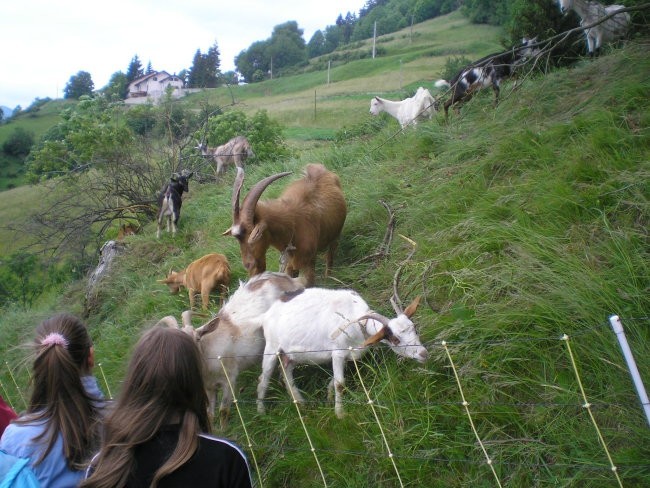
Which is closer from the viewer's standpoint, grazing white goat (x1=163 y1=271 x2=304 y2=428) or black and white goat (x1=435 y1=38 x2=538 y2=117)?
grazing white goat (x1=163 y1=271 x2=304 y2=428)

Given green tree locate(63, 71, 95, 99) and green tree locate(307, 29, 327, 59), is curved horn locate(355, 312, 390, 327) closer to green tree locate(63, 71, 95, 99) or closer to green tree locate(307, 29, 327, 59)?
green tree locate(63, 71, 95, 99)

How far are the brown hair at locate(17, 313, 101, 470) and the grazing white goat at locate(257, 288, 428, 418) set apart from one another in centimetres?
138

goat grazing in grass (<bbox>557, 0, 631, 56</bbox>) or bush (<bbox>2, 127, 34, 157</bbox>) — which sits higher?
goat grazing in grass (<bbox>557, 0, 631, 56</bbox>)

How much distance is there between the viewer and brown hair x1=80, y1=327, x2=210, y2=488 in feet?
7.49

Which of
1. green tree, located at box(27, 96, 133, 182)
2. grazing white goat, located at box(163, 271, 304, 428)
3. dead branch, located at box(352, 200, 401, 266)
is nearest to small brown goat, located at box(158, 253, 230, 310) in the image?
A: dead branch, located at box(352, 200, 401, 266)

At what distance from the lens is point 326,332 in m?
4.39

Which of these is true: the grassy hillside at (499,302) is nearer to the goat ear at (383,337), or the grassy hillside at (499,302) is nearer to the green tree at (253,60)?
the goat ear at (383,337)

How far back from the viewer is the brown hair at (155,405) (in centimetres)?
228

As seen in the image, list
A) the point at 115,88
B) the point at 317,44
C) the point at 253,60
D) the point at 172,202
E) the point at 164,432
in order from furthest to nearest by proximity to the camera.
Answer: the point at 317,44, the point at 253,60, the point at 115,88, the point at 172,202, the point at 164,432

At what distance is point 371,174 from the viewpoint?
28.5 feet

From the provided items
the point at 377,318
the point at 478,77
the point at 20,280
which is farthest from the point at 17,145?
the point at 377,318

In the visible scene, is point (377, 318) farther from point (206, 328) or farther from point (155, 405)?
point (155, 405)

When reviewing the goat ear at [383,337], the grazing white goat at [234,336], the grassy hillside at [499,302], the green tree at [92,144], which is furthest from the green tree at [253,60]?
the goat ear at [383,337]

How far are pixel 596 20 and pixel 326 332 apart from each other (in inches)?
304
